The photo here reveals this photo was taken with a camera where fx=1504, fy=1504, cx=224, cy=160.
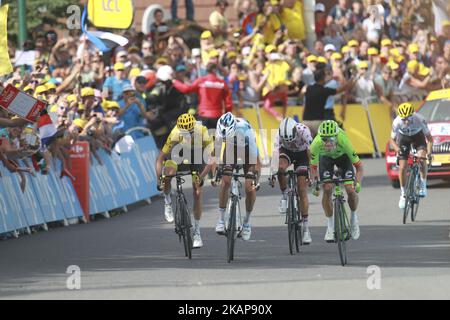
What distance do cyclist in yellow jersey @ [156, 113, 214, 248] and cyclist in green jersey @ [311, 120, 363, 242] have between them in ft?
3.98

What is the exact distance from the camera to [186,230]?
16656mm

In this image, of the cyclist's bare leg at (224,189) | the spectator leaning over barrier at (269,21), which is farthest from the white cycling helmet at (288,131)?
the spectator leaning over barrier at (269,21)

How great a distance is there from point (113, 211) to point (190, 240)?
6820mm

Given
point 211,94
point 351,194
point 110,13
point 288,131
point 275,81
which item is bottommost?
point 275,81

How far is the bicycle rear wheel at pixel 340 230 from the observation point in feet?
50.2

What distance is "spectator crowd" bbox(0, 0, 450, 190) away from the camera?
22.3m

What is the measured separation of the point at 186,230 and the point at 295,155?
1673 millimetres

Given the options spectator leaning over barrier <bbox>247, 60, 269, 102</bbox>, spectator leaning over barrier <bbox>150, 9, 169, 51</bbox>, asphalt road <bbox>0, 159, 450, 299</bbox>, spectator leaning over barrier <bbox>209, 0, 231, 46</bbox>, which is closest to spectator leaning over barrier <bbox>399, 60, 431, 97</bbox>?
spectator leaning over barrier <bbox>247, 60, 269, 102</bbox>

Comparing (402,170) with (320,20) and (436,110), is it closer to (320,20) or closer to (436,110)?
(436,110)

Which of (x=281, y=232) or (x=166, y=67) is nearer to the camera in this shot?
(x=281, y=232)

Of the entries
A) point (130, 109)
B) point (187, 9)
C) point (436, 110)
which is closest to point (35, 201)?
point (130, 109)

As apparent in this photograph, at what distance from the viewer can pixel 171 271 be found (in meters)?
15.0

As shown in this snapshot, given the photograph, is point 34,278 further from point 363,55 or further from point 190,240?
point 363,55
